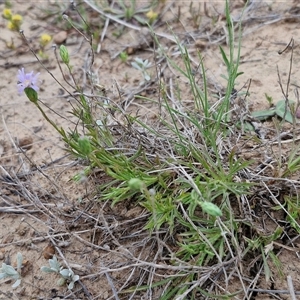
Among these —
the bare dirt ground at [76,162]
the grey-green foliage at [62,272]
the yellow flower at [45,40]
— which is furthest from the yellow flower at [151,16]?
the grey-green foliage at [62,272]

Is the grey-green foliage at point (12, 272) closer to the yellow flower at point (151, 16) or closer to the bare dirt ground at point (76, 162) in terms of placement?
the bare dirt ground at point (76, 162)

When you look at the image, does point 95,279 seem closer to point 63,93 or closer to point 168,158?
point 168,158

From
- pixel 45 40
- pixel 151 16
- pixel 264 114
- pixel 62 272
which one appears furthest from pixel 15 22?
pixel 62 272

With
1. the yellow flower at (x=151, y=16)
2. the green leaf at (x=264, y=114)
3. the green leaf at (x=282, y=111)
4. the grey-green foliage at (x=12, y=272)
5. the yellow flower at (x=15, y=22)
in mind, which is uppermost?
the yellow flower at (x=15, y=22)

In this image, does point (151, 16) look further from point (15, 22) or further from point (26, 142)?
point (26, 142)

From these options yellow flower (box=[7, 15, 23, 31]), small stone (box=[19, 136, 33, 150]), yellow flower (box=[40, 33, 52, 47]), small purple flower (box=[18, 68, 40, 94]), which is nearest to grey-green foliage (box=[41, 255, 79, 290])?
small purple flower (box=[18, 68, 40, 94])

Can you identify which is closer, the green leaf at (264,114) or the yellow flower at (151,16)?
the green leaf at (264,114)

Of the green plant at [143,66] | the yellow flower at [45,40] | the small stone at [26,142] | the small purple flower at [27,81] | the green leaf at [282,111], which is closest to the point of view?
the small purple flower at [27,81]
